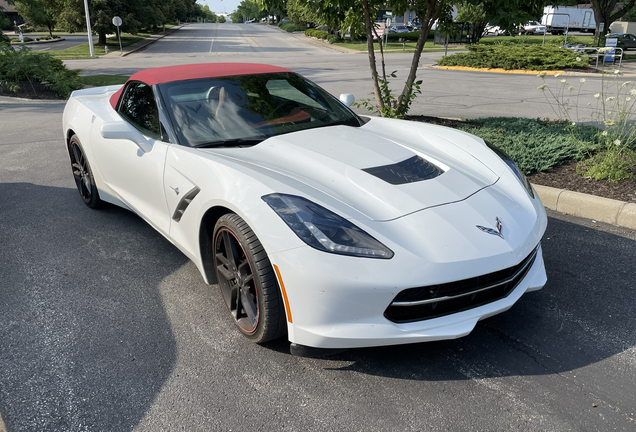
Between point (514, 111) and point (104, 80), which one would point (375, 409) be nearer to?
point (514, 111)

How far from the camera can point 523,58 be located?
1991cm

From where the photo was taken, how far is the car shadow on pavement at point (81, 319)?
2.33m

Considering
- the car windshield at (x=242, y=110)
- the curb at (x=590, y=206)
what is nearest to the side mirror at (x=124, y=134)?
the car windshield at (x=242, y=110)

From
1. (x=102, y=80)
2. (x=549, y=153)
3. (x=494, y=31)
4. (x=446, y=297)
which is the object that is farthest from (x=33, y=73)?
(x=494, y=31)

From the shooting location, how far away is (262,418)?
→ 7.35 feet

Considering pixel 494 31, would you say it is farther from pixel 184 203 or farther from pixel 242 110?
pixel 184 203

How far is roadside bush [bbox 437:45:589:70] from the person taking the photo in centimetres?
1948

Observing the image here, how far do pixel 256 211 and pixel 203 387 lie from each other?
0.90m

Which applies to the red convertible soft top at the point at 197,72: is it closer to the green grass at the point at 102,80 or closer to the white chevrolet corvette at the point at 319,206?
the white chevrolet corvette at the point at 319,206

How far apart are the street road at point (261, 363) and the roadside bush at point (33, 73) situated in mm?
11110

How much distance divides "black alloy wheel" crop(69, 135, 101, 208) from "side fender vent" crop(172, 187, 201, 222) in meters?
1.79

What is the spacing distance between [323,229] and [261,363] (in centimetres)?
82

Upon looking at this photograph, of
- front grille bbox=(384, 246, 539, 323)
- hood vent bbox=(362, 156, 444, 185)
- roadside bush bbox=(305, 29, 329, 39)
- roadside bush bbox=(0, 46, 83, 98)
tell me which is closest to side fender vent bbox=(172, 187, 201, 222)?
hood vent bbox=(362, 156, 444, 185)

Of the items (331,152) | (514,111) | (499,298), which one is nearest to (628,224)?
(499,298)
